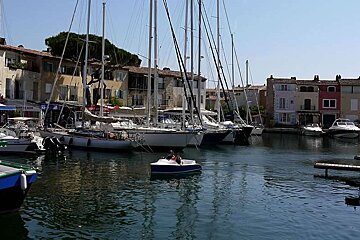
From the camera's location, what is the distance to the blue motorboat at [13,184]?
65.2 feet

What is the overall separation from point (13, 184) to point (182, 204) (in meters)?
8.37

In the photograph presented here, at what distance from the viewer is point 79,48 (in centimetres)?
7169

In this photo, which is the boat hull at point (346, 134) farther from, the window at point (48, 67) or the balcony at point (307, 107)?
the window at point (48, 67)

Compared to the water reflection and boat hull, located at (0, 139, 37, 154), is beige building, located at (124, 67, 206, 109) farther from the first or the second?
the water reflection

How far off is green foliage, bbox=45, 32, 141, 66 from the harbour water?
33801 millimetres

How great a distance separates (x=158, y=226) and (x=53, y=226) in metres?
4.08

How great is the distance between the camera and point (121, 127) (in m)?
51.2

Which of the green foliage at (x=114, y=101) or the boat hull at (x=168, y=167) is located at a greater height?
the green foliage at (x=114, y=101)

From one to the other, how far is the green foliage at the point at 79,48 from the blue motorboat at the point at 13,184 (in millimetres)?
47617

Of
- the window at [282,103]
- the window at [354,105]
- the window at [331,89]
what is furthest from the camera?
the window at [282,103]

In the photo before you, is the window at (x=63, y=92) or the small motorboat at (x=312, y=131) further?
the small motorboat at (x=312, y=131)

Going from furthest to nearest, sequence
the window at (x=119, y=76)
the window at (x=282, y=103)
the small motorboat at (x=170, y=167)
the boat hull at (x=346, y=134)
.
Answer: the window at (x=282, y=103) < the boat hull at (x=346, y=134) < the window at (x=119, y=76) < the small motorboat at (x=170, y=167)

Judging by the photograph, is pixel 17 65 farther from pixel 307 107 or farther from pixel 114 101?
pixel 307 107

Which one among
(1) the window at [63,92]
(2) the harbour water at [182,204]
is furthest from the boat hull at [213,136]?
(1) the window at [63,92]
